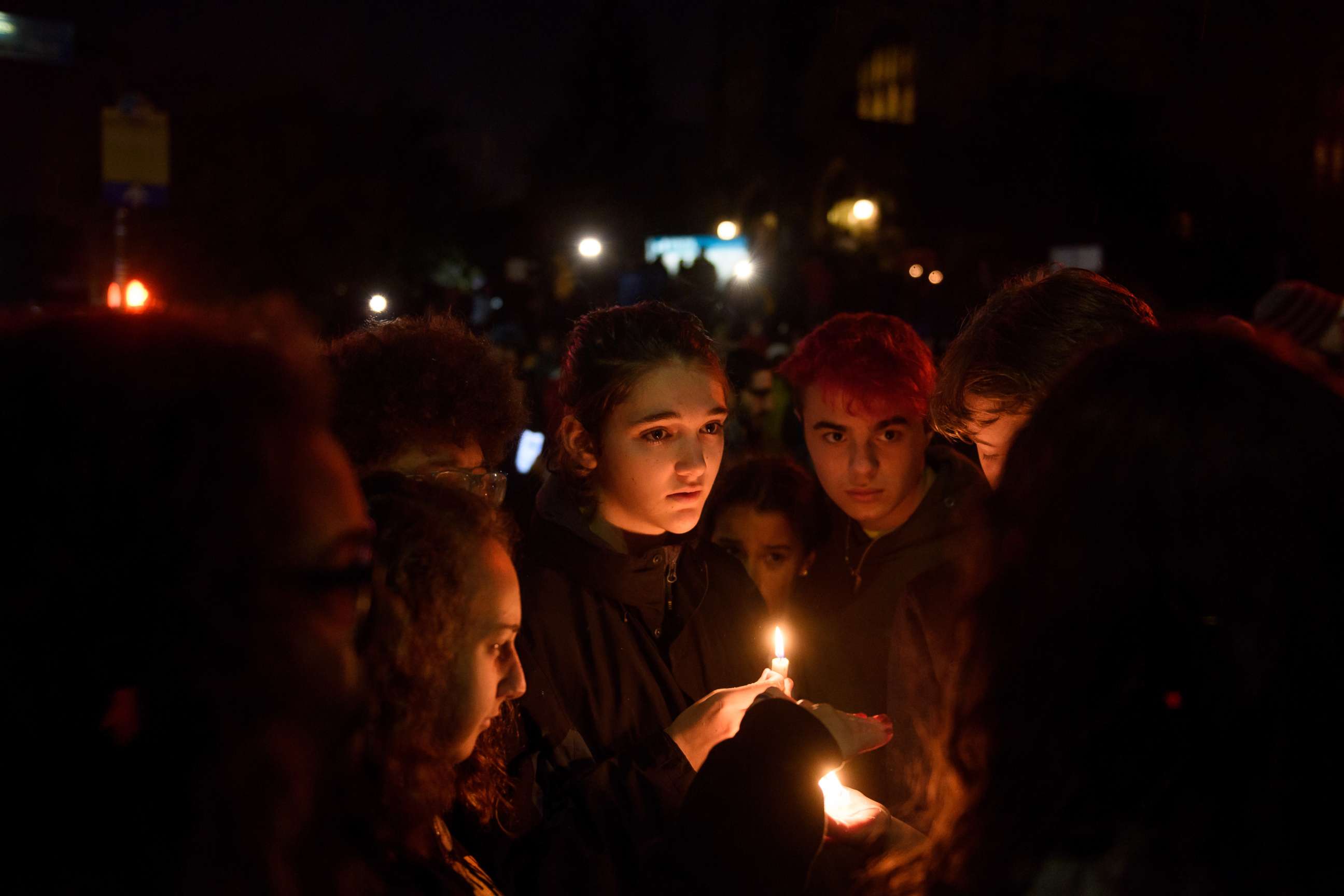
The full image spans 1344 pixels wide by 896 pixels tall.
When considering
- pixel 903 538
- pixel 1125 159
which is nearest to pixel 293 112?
pixel 1125 159

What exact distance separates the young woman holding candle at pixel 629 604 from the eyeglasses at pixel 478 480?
139 mm

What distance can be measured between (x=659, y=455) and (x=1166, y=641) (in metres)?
1.84

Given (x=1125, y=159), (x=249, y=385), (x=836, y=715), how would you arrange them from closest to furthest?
(x=249, y=385) < (x=836, y=715) < (x=1125, y=159)

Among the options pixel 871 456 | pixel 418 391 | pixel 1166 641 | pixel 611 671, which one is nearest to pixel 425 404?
pixel 418 391

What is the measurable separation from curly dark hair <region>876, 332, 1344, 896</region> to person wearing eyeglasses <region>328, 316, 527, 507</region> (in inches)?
67.4

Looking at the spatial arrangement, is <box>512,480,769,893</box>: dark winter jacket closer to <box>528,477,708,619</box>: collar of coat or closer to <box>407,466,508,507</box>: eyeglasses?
<box>528,477,708,619</box>: collar of coat

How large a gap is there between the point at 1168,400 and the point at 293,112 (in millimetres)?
45546

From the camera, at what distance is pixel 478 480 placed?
2977 mm

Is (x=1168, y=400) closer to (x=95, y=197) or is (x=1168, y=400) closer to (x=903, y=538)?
(x=903, y=538)

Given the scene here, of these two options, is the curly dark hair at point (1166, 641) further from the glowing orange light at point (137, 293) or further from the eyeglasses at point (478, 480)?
the glowing orange light at point (137, 293)

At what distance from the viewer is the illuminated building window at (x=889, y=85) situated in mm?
45812

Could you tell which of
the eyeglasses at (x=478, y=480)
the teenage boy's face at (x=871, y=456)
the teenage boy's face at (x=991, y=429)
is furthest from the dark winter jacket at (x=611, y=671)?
the teenage boy's face at (x=991, y=429)

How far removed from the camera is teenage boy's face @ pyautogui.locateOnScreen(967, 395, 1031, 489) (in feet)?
8.64

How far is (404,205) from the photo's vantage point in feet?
159
